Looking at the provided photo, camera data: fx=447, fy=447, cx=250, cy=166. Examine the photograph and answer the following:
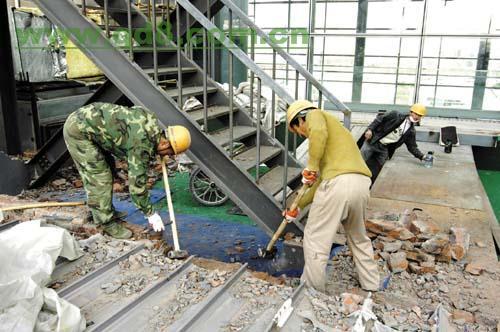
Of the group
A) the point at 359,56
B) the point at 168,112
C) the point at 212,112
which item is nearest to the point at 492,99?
the point at 359,56

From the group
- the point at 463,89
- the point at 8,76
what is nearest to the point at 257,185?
the point at 8,76

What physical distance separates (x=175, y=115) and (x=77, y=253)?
6.32 feet

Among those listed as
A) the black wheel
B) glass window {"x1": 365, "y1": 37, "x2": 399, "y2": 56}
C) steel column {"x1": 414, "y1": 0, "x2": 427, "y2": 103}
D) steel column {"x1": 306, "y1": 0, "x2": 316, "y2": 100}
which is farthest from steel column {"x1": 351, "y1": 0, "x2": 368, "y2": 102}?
the black wheel

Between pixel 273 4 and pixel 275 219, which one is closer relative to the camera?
pixel 275 219

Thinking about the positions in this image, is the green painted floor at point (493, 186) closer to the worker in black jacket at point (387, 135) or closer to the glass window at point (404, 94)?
the worker in black jacket at point (387, 135)

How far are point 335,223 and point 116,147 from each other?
7.80 ft

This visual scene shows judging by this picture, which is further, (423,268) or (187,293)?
(423,268)

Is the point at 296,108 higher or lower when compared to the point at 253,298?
higher

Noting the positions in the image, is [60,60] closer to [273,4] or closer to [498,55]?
[273,4]

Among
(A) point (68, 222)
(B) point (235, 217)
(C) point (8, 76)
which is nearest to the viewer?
(A) point (68, 222)

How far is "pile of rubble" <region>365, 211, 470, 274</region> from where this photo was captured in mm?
4422

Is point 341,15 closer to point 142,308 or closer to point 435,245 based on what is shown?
point 435,245

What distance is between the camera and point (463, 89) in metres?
11.1

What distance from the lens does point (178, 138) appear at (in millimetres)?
4297
